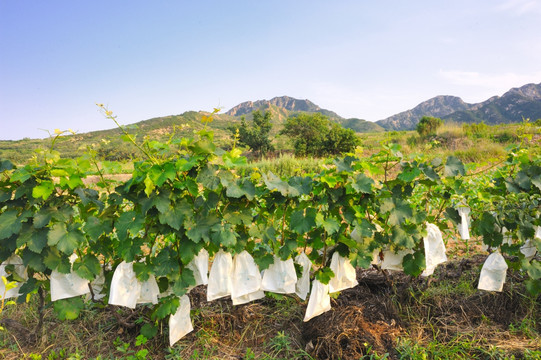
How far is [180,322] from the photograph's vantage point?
5.98 ft

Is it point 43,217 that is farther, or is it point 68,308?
point 68,308

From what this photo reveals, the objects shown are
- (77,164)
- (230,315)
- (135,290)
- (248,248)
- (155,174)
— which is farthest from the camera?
(230,315)

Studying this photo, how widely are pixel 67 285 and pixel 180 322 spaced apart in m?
0.70

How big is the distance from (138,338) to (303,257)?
1141 mm

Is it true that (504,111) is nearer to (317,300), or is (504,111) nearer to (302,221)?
(317,300)

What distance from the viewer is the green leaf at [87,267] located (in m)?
1.70

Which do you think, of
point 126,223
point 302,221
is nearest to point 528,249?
point 302,221

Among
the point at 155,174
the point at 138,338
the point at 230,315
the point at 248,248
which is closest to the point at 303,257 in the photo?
the point at 248,248

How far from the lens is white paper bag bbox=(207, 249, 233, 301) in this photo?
1.73 meters

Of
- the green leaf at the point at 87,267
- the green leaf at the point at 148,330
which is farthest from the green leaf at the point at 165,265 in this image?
the green leaf at the point at 148,330

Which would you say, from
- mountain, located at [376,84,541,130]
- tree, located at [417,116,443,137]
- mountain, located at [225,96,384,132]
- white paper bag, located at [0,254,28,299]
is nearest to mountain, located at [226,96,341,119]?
mountain, located at [225,96,384,132]

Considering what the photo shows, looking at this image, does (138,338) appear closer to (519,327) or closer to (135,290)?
(135,290)

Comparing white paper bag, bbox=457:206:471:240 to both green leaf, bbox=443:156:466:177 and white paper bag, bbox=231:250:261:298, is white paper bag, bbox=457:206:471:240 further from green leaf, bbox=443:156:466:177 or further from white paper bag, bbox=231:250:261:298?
white paper bag, bbox=231:250:261:298

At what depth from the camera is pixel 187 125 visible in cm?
165
